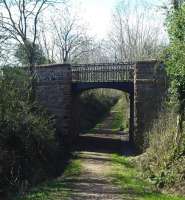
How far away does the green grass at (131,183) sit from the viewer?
15008 millimetres

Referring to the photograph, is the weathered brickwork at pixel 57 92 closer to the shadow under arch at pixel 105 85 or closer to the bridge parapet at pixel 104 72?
the shadow under arch at pixel 105 85

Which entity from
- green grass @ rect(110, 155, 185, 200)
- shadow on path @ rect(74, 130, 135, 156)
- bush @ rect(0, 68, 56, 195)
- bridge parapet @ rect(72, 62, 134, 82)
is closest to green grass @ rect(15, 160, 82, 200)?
bush @ rect(0, 68, 56, 195)

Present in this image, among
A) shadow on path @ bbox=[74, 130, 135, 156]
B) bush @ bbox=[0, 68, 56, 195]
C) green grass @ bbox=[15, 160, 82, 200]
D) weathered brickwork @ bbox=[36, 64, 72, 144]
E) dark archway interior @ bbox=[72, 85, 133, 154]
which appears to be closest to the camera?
green grass @ bbox=[15, 160, 82, 200]

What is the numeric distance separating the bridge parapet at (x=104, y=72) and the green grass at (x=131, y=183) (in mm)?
6302

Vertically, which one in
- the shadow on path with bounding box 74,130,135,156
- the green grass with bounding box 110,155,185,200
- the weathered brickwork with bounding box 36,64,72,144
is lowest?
the shadow on path with bounding box 74,130,135,156

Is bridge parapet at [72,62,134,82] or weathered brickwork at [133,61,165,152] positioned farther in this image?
bridge parapet at [72,62,134,82]

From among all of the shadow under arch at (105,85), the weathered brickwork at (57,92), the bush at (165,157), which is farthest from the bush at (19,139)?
the shadow under arch at (105,85)

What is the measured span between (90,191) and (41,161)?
5848 millimetres

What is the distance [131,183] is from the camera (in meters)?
17.9

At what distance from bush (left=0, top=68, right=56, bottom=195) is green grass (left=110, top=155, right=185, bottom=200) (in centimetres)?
305

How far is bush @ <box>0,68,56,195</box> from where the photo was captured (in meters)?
17.1

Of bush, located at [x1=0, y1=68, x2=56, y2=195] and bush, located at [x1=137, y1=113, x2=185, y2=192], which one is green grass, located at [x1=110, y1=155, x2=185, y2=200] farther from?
bush, located at [x1=0, y1=68, x2=56, y2=195]

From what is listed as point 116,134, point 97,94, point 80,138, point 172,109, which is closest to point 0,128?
point 172,109

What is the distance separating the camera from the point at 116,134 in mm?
38812
